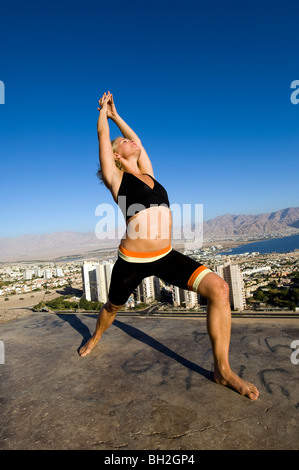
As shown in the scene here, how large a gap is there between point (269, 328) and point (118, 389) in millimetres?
1939

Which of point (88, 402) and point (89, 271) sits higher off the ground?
point (88, 402)

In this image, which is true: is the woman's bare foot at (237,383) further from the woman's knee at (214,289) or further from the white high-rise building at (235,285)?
the white high-rise building at (235,285)

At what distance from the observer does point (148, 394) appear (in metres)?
1.86

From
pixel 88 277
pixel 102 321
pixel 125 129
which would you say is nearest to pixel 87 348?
pixel 102 321

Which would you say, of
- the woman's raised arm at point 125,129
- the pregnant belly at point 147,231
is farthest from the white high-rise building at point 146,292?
the pregnant belly at point 147,231

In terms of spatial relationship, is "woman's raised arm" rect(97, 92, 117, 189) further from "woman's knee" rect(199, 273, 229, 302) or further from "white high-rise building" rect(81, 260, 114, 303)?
"white high-rise building" rect(81, 260, 114, 303)

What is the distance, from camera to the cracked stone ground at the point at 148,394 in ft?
4.70

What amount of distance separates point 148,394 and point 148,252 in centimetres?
105

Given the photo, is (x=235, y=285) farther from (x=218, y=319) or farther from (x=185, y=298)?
(x=218, y=319)

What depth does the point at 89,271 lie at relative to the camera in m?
33.9

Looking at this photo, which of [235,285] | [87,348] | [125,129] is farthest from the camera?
[235,285]

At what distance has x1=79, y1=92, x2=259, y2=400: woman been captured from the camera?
81.2 inches
